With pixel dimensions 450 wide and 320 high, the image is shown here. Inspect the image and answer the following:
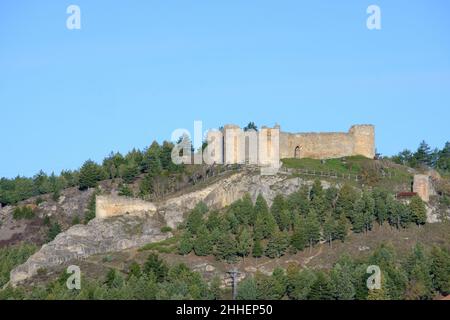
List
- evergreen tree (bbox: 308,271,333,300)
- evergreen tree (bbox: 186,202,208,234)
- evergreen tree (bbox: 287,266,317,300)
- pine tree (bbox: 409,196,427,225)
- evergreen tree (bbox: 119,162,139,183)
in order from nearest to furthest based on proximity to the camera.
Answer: evergreen tree (bbox: 308,271,333,300) → evergreen tree (bbox: 287,266,317,300) → evergreen tree (bbox: 186,202,208,234) → pine tree (bbox: 409,196,427,225) → evergreen tree (bbox: 119,162,139,183)

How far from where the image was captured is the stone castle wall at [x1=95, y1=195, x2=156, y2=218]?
377ft

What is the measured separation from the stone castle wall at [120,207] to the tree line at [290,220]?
3645 millimetres

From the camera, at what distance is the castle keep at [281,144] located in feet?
393

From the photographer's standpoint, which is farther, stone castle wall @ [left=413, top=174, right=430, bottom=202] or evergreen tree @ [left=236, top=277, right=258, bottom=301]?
stone castle wall @ [left=413, top=174, right=430, bottom=202]

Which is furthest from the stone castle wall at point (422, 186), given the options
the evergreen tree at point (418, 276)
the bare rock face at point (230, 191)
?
the evergreen tree at point (418, 276)

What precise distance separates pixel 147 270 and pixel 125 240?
8352 millimetres

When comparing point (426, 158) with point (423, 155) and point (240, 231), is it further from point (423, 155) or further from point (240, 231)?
point (240, 231)

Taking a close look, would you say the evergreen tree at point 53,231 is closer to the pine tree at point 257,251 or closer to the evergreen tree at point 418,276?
the pine tree at point 257,251

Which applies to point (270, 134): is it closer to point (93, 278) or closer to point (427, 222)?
point (427, 222)

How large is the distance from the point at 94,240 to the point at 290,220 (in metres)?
12.3

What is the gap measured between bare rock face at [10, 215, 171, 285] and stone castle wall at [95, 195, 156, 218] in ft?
2.95

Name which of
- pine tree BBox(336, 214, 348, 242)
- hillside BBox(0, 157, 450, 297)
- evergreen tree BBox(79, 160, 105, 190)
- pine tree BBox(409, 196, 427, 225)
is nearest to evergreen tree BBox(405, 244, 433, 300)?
hillside BBox(0, 157, 450, 297)

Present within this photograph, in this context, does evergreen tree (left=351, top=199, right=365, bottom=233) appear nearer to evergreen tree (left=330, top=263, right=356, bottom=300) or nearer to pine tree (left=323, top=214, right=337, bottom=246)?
pine tree (left=323, top=214, right=337, bottom=246)
